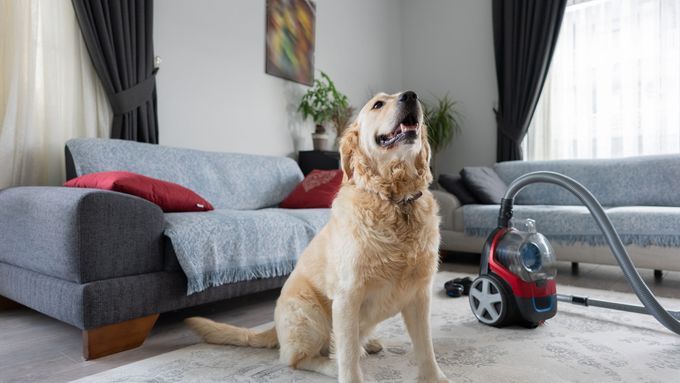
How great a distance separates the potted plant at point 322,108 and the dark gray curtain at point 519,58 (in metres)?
2.00

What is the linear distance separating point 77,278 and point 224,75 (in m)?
2.53

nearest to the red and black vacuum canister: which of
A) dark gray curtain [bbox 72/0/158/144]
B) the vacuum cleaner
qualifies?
the vacuum cleaner

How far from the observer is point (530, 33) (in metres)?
4.74

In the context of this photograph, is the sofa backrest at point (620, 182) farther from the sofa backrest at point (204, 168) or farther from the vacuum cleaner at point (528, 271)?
the sofa backrest at point (204, 168)

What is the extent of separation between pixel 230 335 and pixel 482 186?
9.26 ft

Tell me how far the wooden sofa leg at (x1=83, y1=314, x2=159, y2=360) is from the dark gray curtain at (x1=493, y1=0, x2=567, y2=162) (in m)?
4.33

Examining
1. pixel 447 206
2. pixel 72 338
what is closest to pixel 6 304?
pixel 72 338

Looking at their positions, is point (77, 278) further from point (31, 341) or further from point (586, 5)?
point (586, 5)

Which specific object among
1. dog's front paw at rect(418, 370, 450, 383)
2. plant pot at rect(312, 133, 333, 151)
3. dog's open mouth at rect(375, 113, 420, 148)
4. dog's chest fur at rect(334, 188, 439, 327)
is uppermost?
plant pot at rect(312, 133, 333, 151)

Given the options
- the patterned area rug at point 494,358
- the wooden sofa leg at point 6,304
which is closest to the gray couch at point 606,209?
the patterned area rug at point 494,358

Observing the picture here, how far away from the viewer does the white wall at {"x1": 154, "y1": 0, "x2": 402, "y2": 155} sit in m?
3.29

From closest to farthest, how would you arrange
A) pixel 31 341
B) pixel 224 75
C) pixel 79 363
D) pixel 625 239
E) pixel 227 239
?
pixel 79 363
pixel 31 341
pixel 227 239
pixel 625 239
pixel 224 75

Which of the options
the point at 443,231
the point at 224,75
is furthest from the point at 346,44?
the point at 443,231

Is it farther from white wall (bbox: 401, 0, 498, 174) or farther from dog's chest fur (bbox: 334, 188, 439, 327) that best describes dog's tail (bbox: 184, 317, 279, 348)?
white wall (bbox: 401, 0, 498, 174)
